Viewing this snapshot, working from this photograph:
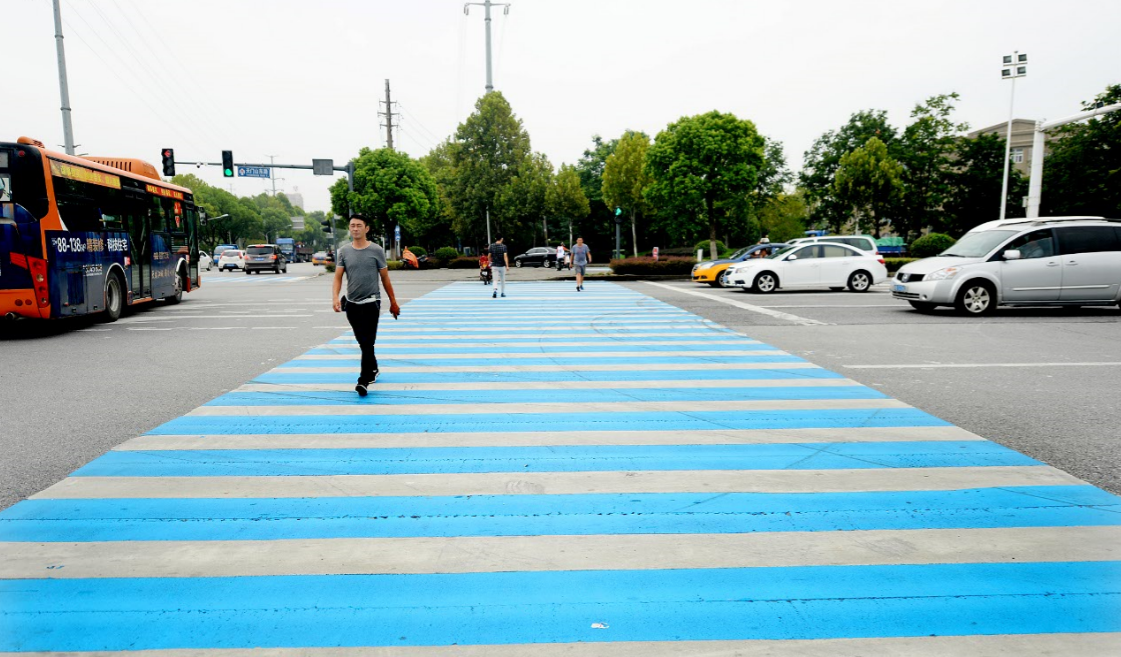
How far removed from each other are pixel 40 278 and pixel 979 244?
1797 cm

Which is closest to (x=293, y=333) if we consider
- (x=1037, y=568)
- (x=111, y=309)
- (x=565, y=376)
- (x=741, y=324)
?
(x=111, y=309)

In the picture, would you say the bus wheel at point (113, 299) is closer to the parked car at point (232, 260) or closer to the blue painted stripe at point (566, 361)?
the blue painted stripe at point (566, 361)

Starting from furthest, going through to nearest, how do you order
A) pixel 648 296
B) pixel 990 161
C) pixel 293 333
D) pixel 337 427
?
pixel 990 161, pixel 648 296, pixel 293 333, pixel 337 427

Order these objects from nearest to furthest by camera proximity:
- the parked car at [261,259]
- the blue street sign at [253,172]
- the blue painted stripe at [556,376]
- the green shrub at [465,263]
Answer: the blue painted stripe at [556,376]
the blue street sign at [253,172]
the parked car at [261,259]
the green shrub at [465,263]

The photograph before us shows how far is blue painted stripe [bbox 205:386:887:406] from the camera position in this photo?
6.88m

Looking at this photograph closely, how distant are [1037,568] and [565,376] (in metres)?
5.35

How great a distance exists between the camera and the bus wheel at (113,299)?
48.8 ft

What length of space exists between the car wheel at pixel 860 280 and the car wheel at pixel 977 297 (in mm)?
7548

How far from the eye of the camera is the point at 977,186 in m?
54.1

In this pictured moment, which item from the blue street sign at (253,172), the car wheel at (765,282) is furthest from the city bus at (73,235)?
the blue street sign at (253,172)

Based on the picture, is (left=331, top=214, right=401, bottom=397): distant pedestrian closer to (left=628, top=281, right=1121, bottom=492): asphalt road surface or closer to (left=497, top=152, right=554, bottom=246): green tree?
(left=628, top=281, right=1121, bottom=492): asphalt road surface

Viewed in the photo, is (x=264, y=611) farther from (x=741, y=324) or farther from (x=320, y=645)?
(x=741, y=324)

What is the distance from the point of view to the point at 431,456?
508 centimetres

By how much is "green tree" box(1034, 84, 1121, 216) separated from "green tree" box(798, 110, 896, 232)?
13111 mm
